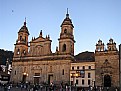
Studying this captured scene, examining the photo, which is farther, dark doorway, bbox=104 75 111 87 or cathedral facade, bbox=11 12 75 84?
cathedral facade, bbox=11 12 75 84

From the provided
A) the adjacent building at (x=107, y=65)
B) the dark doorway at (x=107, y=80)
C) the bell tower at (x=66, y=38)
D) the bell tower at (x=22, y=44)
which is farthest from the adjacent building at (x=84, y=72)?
the bell tower at (x=22, y=44)

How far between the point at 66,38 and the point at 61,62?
672 centimetres

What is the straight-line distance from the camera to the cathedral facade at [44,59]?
179 ft

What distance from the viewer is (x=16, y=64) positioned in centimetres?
6241

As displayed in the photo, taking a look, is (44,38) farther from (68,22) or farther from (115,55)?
(115,55)

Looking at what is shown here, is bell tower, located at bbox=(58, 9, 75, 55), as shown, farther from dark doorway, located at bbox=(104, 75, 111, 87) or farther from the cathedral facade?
dark doorway, located at bbox=(104, 75, 111, 87)

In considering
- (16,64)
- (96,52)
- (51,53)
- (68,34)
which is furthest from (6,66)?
(96,52)

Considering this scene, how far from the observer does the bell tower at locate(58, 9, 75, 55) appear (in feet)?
183

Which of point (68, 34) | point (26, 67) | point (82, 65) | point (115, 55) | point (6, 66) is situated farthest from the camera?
point (6, 66)

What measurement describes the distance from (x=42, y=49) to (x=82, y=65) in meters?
13.4

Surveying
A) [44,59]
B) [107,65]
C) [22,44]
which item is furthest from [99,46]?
[22,44]

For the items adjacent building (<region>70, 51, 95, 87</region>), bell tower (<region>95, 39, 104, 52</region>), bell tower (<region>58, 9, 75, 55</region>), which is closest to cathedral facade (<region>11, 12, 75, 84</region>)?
bell tower (<region>58, 9, 75, 55</region>)

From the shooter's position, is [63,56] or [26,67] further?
[26,67]

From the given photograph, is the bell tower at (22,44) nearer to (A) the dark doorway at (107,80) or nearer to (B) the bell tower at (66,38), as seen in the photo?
(B) the bell tower at (66,38)
